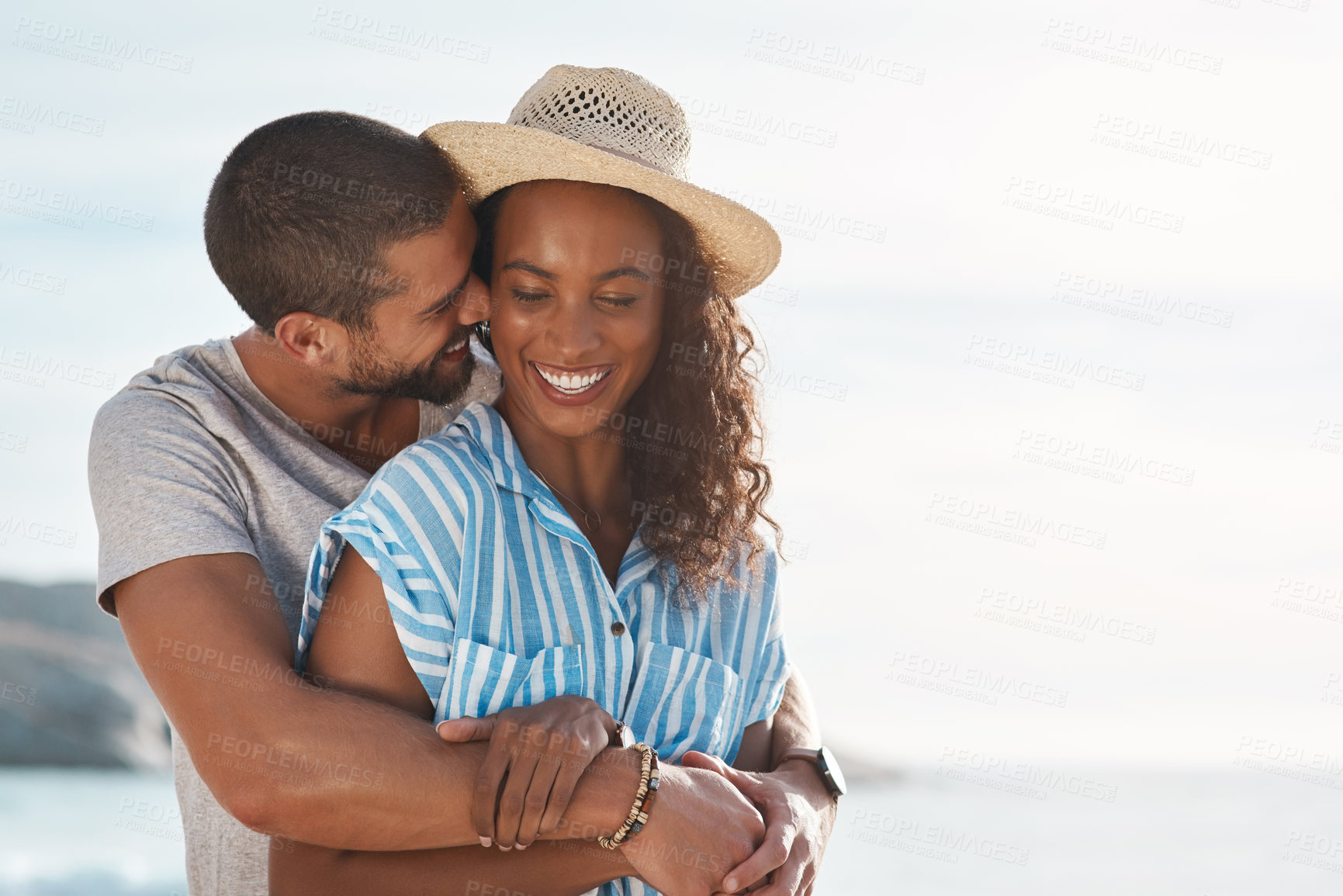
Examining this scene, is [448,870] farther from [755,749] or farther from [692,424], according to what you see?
[692,424]

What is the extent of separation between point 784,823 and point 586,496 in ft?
2.37

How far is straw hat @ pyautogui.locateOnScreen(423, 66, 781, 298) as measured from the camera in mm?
2100

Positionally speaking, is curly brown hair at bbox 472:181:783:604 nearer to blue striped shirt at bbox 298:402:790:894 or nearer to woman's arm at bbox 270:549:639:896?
blue striped shirt at bbox 298:402:790:894

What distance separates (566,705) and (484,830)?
213mm

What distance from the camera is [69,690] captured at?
7680 mm

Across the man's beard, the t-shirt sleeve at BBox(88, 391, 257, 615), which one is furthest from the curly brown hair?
the t-shirt sleeve at BBox(88, 391, 257, 615)

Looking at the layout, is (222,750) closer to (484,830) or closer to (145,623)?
(145,623)

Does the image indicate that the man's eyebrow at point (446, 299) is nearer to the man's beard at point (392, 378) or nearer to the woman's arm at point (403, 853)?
the man's beard at point (392, 378)

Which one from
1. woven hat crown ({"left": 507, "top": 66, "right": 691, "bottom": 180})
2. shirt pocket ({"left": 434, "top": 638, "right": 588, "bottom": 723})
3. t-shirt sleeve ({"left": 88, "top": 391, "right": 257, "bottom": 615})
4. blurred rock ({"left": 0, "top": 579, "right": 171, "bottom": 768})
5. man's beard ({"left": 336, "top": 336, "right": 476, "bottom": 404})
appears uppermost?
woven hat crown ({"left": 507, "top": 66, "right": 691, "bottom": 180})

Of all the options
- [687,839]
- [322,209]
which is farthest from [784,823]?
[322,209]

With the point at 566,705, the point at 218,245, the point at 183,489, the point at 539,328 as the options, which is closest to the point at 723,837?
the point at 566,705

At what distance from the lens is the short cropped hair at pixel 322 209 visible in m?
2.28

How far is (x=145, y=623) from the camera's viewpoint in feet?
6.33

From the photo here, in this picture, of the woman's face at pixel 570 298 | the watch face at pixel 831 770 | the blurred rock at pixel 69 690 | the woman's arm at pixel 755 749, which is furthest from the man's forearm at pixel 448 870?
the blurred rock at pixel 69 690
